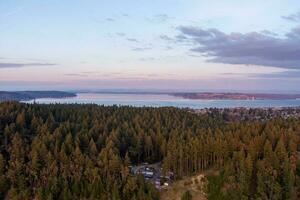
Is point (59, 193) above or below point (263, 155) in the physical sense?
below

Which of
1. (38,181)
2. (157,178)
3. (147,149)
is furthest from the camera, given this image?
(147,149)

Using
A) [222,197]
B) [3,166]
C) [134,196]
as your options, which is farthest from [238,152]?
[3,166]

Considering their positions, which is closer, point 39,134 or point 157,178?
point 157,178

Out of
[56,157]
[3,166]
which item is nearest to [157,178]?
[56,157]

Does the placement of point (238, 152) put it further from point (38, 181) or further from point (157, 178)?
point (38, 181)

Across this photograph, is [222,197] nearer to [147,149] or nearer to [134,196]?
[134,196]

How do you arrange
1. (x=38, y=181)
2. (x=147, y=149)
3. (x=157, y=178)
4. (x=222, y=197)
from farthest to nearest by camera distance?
1. (x=147, y=149)
2. (x=157, y=178)
3. (x=38, y=181)
4. (x=222, y=197)
